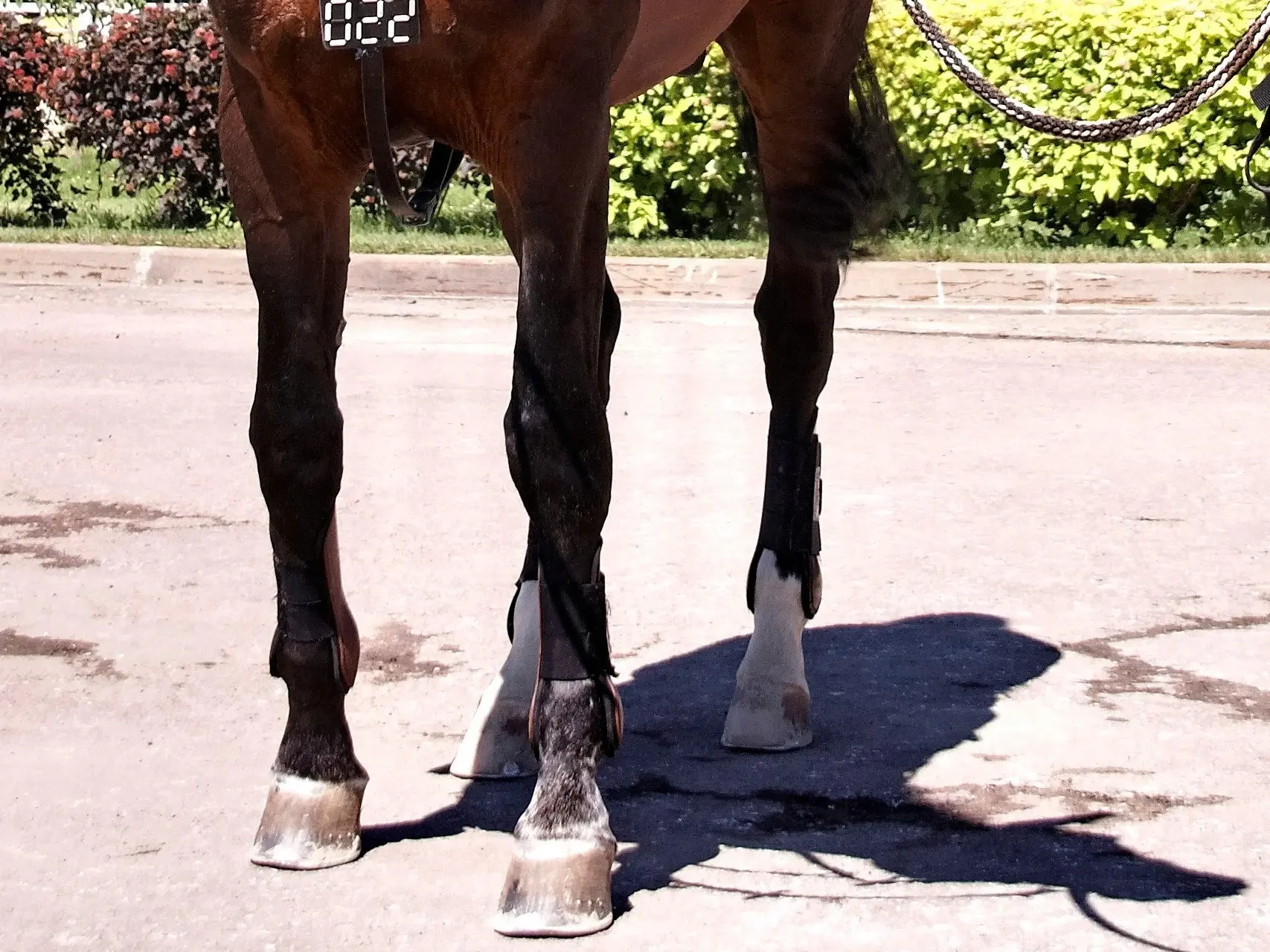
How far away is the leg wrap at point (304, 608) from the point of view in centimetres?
352

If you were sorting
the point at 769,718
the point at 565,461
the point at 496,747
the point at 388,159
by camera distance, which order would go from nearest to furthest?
the point at 388,159 < the point at 565,461 < the point at 496,747 < the point at 769,718

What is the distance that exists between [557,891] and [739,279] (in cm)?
832

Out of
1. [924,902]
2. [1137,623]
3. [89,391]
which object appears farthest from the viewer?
[89,391]

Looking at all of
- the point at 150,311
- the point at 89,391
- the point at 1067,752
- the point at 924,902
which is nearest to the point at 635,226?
the point at 150,311

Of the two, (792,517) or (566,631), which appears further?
(792,517)

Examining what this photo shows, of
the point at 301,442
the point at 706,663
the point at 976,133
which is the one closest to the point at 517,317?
the point at 301,442

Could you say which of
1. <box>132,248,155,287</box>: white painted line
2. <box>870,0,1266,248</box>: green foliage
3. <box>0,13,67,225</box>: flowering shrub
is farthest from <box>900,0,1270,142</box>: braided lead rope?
<box>0,13,67,225</box>: flowering shrub

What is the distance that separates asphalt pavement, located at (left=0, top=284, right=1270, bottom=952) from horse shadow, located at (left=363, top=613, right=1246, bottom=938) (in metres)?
0.01

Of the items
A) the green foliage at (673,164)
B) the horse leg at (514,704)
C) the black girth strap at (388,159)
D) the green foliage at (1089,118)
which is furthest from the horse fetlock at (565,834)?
the green foliage at (673,164)

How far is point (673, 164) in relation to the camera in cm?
1277

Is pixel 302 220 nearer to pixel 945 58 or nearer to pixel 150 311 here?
pixel 945 58

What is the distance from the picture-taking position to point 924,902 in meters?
3.30

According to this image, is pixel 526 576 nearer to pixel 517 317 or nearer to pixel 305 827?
pixel 305 827

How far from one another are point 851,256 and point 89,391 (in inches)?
186
